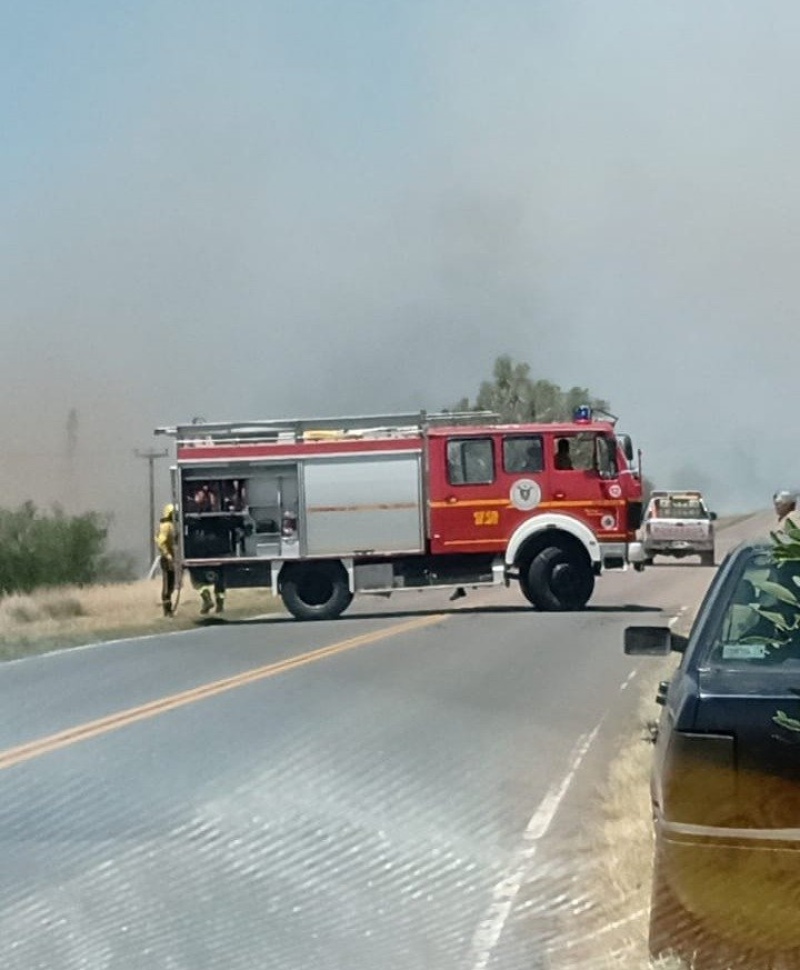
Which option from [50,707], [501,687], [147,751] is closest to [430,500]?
[501,687]

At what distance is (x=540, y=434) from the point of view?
28016 mm

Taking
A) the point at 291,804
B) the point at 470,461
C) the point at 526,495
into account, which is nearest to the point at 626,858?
the point at 291,804

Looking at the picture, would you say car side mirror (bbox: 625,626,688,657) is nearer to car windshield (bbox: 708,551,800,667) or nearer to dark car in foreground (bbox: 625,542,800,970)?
car windshield (bbox: 708,551,800,667)

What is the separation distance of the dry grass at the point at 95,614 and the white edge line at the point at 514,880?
40.3 feet

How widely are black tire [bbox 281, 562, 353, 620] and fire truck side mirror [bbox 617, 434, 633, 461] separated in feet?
15.3

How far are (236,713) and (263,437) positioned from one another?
46.9ft

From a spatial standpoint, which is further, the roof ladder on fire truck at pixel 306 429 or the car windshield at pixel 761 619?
the roof ladder on fire truck at pixel 306 429

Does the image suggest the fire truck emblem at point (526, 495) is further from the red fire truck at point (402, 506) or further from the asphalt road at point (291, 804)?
the asphalt road at point (291, 804)

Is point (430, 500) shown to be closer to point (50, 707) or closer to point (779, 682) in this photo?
point (50, 707)

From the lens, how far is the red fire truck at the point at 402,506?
27.8 m

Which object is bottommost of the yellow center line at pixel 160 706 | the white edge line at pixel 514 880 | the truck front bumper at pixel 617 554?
the white edge line at pixel 514 880

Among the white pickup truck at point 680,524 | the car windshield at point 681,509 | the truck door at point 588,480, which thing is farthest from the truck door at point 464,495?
the car windshield at point 681,509

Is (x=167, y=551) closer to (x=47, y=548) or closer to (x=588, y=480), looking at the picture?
(x=588, y=480)

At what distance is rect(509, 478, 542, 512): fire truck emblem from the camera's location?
91.5 ft
